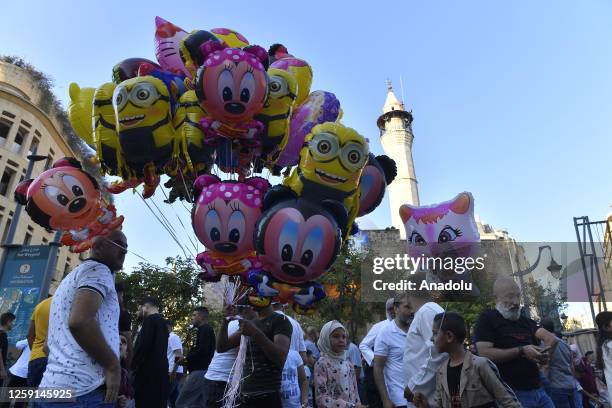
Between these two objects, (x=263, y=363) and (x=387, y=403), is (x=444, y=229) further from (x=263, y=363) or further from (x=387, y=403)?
(x=263, y=363)

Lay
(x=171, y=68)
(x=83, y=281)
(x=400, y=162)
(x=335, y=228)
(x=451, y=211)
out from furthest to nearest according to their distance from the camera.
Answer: (x=400, y=162) → (x=451, y=211) → (x=171, y=68) → (x=335, y=228) → (x=83, y=281)

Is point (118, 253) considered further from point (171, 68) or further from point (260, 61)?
point (171, 68)

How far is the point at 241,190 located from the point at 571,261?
747 cm

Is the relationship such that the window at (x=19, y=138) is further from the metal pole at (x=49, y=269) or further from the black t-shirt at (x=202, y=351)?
the black t-shirt at (x=202, y=351)

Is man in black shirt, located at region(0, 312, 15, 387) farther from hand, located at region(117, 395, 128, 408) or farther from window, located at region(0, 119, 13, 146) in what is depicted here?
window, located at region(0, 119, 13, 146)

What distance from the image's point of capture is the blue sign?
7.23m

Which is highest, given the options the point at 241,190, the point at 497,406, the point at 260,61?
the point at 260,61

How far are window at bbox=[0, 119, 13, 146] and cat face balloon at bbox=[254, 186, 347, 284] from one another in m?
25.8

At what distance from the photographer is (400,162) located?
141 feet

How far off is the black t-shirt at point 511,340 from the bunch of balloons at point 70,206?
3.21 metres

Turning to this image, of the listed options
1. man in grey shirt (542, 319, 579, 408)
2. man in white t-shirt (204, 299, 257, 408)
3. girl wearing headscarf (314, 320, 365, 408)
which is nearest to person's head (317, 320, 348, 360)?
girl wearing headscarf (314, 320, 365, 408)

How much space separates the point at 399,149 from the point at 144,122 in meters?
41.3

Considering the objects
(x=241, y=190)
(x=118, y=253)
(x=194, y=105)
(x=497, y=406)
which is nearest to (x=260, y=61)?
(x=194, y=105)

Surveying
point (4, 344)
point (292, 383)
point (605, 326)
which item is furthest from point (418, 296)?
point (4, 344)
